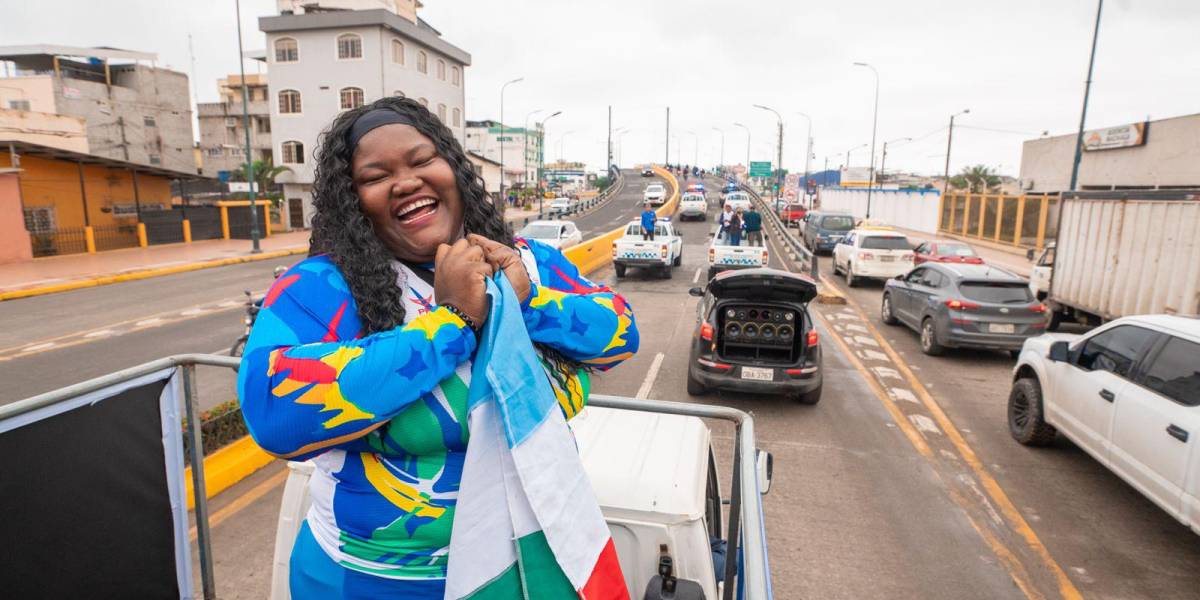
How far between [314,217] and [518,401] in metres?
0.81

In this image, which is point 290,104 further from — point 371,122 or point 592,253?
point 371,122

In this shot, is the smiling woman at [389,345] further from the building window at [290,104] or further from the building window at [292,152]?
the building window at [290,104]

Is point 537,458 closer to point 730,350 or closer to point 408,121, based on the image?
point 408,121

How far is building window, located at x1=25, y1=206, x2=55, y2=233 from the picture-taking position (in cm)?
2348

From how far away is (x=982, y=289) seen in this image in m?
10.6

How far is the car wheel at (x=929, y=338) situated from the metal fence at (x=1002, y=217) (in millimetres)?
23752

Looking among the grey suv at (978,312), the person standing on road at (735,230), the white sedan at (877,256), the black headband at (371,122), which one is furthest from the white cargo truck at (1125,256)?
the black headband at (371,122)

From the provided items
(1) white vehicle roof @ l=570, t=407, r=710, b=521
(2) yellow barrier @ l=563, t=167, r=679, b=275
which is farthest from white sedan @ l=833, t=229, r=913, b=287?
(1) white vehicle roof @ l=570, t=407, r=710, b=521

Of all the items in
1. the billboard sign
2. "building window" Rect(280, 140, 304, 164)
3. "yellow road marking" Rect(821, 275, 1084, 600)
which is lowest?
"yellow road marking" Rect(821, 275, 1084, 600)

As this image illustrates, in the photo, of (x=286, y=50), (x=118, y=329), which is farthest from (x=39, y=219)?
(x=286, y=50)

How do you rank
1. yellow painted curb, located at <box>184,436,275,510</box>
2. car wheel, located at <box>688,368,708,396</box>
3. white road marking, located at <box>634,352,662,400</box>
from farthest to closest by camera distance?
white road marking, located at <box>634,352,662,400</box> < car wheel, located at <box>688,368,708,396</box> < yellow painted curb, located at <box>184,436,275,510</box>

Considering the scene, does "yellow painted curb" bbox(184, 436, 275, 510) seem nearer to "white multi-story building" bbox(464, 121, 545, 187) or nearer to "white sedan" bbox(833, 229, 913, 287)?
"white sedan" bbox(833, 229, 913, 287)

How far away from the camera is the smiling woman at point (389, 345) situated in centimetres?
132

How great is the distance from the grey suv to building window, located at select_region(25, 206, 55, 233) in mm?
28795
